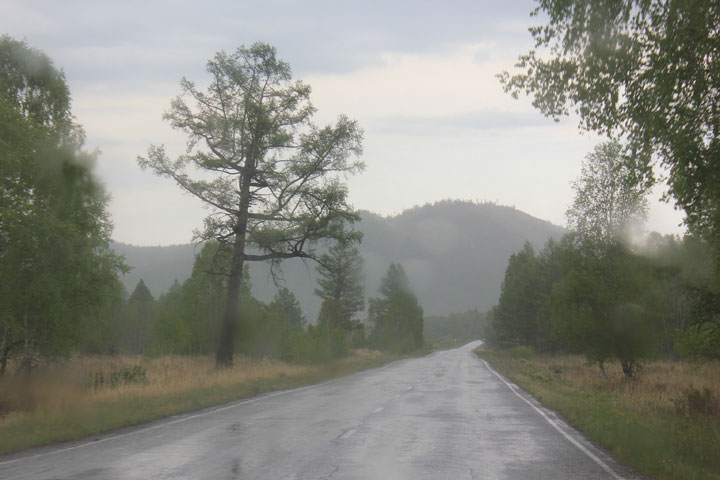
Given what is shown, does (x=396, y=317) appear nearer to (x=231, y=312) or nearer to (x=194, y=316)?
(x=194, y=316)

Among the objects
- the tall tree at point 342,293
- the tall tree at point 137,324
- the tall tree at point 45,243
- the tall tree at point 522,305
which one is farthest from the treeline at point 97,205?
the tall tree at point 137,324

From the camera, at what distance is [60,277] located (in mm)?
17094

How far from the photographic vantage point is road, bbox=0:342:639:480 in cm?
759

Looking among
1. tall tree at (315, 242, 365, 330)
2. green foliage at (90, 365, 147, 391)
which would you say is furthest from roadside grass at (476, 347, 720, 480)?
tall tree at (315, 242, 365, 330)

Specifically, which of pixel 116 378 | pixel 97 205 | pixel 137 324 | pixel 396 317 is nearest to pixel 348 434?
pixel 116 378

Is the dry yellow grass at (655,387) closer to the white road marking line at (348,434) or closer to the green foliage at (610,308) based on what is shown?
the green foliage at (610,308)

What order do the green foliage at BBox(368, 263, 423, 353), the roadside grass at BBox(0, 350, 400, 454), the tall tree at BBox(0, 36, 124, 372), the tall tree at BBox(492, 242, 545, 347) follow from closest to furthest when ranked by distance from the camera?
the roadside grass at BBox(0, 350, 400, 454), the tall tree at BBox(0, 36, 124, 372), the tall tree at BBox(492, 242, 545, 347), the green foliage at BBox(368, 263, 423, 353)

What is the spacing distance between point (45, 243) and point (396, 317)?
74.0m

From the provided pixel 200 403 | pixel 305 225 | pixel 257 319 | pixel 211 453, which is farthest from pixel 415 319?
pixel 211 453

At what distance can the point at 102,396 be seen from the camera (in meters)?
15.1

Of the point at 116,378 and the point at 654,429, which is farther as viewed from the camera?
the point at 116,378

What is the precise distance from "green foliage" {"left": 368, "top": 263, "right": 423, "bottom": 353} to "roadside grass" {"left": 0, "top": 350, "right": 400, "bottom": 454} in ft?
192

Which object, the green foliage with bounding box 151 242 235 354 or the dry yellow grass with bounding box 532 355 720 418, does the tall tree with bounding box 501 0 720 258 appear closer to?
the dry yellow grass with bounding box 532 355 720 418

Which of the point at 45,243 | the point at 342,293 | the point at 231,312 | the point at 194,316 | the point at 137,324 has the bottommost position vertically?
the point at 137,324
